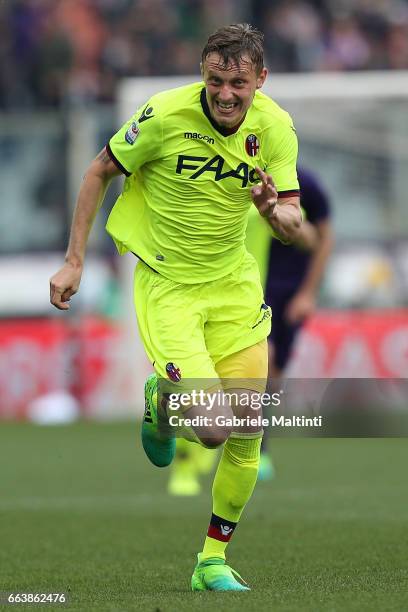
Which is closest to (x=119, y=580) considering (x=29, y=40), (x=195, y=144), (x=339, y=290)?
(x=195, y=144)

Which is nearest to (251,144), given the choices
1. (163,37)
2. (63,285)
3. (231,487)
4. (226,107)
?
(226,107)

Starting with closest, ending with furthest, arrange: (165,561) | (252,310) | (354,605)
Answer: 1. (354,605)
2. (252,310)
3. (165,561)

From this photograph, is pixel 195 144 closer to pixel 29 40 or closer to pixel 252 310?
pixel 252 310

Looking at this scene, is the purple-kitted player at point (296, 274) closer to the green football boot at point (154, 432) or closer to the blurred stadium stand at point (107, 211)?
the green football boot at point (154, 432)

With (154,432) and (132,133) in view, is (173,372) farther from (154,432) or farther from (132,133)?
(132,133)

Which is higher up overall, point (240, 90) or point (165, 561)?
point (240, 90)

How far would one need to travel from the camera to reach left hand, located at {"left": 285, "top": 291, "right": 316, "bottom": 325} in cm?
1096

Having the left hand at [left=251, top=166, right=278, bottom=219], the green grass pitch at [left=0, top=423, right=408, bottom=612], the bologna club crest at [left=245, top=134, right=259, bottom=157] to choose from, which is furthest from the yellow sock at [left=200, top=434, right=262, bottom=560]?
the bologna club crest at [left=245, top=134, right=259, bottom=157]

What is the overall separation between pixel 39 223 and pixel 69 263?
11.8 meters

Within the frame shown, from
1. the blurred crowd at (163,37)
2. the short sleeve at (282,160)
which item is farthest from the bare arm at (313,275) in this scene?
the blurred crowd at (163,37)

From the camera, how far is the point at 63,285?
5.86m

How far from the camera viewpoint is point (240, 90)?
577 centimetres

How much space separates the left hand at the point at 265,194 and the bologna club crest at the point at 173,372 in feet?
2.61

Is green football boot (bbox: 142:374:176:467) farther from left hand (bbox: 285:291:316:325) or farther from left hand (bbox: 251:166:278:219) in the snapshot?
left hand (bbox: 285:291:316:325)
